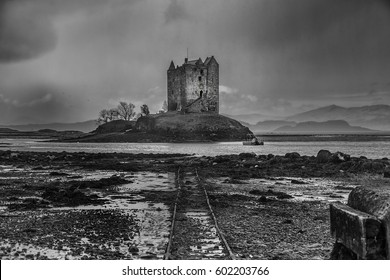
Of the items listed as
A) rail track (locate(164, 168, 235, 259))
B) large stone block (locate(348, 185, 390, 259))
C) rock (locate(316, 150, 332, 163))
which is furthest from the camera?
rock (locate(316, 150, 332, 163))

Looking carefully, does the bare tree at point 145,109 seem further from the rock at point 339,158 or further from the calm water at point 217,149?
the rock at point 339,158

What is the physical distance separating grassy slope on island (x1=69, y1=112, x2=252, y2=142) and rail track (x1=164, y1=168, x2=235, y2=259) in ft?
257

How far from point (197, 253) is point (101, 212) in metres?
5.14

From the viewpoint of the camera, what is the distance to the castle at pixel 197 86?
9950 centimetres

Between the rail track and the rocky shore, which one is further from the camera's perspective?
the rocky shore

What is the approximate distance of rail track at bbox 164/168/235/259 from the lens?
606 cm

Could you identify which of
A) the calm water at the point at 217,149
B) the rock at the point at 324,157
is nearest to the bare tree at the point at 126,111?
the calm water at the point at 217,149

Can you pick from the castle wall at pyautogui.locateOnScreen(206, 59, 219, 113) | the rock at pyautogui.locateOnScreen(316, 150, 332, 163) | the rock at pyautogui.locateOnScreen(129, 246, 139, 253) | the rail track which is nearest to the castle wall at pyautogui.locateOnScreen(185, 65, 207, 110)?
the castle wall at pyautogui.locateOnScreen(206, 59, 219, 113)

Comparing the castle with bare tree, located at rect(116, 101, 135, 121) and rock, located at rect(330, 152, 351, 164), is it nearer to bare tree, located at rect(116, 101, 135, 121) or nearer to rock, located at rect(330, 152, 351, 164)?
bare tree, located at rect(116, 101, 135, 121)

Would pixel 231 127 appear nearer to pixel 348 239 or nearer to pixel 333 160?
pixel 333 160

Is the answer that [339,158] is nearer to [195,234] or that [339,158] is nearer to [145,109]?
[195,234]

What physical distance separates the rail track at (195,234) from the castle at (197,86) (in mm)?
87176

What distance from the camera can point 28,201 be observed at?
12.8 metres
